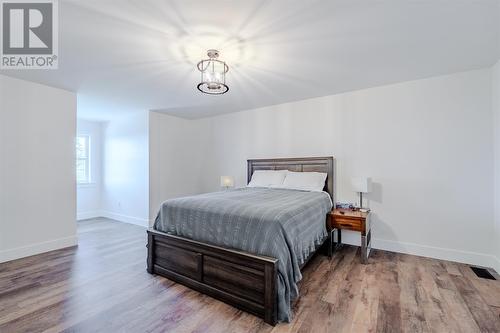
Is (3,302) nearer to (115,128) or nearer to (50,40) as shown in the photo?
(50,40)

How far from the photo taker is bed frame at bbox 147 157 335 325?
72.1 inches

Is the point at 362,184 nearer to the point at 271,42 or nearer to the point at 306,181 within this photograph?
the point at 306,181

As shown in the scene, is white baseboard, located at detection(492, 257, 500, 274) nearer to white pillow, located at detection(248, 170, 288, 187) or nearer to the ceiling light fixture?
white pillow, located at detection(248, 170, 288, 187)

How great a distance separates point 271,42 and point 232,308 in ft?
8.22

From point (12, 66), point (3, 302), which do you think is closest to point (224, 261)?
point (3, 302)

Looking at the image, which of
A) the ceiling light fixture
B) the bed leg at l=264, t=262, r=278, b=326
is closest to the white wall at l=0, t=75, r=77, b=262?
the ceiling light fixture

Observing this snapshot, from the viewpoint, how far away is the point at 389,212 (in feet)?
11.1

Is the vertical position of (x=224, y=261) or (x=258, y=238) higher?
(x=258, y=238)

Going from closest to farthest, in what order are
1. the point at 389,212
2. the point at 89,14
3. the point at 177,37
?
the point at 89,14 < the point at 177,37 < the point at 389,212

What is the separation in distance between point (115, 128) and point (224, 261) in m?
4.90

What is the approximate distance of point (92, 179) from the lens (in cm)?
575

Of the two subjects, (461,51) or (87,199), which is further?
(87,199)

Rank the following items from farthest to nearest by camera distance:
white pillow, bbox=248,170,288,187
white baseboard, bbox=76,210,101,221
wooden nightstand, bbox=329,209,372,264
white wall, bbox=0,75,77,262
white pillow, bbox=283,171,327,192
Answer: white baseboard, bbox=76,210,101,221 < white pillow, bbox=248,170,288,187 < white pillow, bbox=283,171,327,192 < white wall, bbox=0,75,77,262 < wooden nightstand, bbox=329,209,372,264

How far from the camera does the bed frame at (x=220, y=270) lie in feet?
6.01
